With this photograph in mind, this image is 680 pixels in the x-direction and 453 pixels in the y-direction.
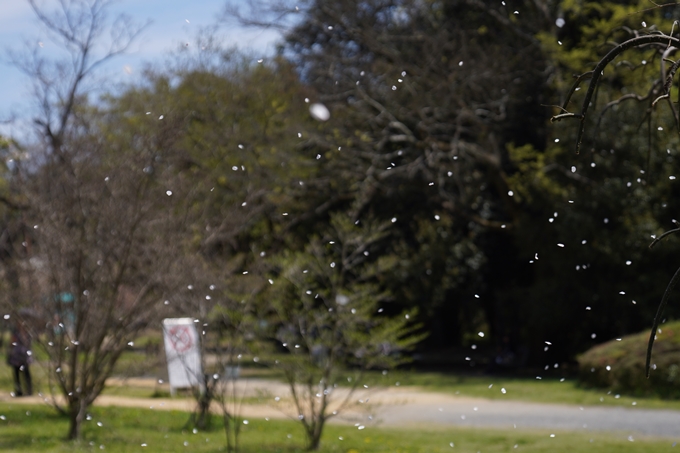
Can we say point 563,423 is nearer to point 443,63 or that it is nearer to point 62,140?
point 62,140

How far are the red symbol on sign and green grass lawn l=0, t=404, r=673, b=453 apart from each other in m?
0.92

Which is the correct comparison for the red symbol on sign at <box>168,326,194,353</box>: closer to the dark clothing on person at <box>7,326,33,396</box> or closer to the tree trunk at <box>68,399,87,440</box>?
the tree trunk at <box>68,399,87,440</box>

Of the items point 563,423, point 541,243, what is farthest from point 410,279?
point 563,423

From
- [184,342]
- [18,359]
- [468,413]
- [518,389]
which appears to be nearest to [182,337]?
[184,342]

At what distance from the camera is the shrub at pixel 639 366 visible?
45.5ft

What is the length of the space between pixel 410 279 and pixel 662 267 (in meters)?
6.31

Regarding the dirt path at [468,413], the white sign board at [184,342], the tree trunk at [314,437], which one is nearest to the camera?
Result: the tree trunk at [314,437]

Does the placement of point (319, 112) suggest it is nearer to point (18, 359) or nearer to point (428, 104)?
point (428, 104)

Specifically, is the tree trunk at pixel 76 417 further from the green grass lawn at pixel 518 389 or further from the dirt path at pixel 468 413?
the green grass lawn at pixel 518 389

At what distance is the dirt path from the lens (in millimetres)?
10374

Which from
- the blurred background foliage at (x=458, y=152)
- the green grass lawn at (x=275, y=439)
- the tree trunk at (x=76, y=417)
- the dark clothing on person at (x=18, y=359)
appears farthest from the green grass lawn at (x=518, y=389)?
the dark clothing on person at (x=18, y=359)

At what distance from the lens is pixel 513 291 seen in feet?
71.4

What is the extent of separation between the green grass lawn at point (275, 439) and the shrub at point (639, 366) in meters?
4.12

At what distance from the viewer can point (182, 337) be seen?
37.1 ft
